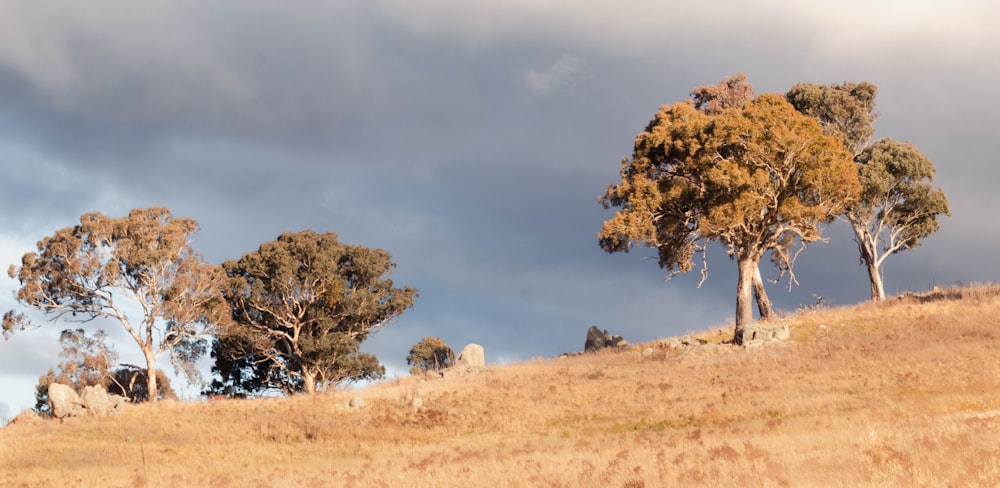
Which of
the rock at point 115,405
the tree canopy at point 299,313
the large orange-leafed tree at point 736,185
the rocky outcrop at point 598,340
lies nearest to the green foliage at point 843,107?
the large orange-leafed tree at point 736,185

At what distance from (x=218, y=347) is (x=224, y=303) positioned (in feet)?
23.2

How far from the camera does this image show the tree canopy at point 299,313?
5762cm

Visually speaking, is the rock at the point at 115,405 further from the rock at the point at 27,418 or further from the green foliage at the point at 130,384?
the green foliage at the point at 130,384

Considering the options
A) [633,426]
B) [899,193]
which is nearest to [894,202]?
[899,193]

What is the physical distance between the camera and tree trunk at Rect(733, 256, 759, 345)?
45.7m

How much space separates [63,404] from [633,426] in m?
27.4

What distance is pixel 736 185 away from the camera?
4478 cm

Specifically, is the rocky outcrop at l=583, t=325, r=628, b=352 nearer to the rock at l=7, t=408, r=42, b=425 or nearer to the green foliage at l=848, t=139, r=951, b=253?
the green foliage at l=848, t=139, r=951, b=253

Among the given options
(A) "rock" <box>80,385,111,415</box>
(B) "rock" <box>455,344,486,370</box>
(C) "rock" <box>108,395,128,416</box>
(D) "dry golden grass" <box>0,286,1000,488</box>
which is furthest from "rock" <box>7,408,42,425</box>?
(B) "rock" <box>455,344,486,370</box>

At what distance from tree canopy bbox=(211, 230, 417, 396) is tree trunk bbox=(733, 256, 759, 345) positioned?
1040 inches

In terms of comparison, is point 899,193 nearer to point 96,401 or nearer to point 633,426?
point 633,426

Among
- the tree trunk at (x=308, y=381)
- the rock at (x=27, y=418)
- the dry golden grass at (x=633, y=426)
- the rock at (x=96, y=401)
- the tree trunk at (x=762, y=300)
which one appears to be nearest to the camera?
the dry golden grass at (x=633, y=426)

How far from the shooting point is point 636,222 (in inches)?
1822

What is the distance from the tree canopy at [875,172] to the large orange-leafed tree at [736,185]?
1090 centimetres
